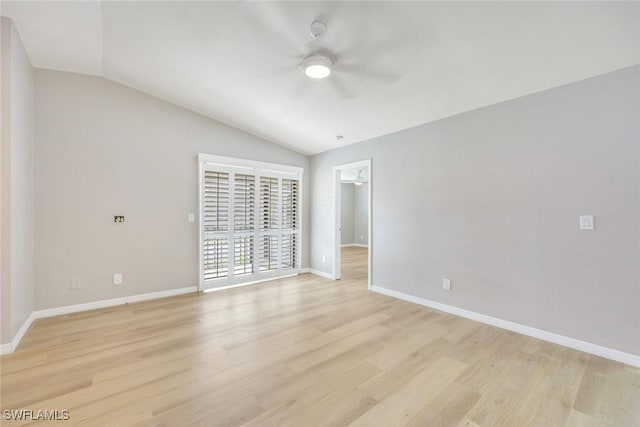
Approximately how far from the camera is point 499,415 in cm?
169

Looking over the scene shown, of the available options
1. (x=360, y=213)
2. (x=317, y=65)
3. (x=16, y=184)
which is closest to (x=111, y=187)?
(x=16, y=184)

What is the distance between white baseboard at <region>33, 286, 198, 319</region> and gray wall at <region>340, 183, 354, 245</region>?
253 inches

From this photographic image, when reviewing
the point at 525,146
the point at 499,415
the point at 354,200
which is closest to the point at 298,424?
the point at 499,415

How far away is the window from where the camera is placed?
14.3 feet

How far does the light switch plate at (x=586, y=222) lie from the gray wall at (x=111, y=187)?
4636 millimetres

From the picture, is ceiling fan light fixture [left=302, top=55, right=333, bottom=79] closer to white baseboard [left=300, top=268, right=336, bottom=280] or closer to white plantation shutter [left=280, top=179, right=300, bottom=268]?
white plantation shutter [left=280, top=179, right=300, bottom=268]

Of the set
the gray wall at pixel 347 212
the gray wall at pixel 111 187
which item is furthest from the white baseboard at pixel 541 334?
the gray wall at pixel 347 212

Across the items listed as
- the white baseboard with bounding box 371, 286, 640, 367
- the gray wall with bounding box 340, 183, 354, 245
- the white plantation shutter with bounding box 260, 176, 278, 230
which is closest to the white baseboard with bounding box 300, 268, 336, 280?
the white plantation shutter with bounding box 260, 176, 278, 230

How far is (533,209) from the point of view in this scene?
2.77 metres

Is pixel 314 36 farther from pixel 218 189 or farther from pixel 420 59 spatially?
pixel 218 189

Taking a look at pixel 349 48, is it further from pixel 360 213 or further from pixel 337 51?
pixel 360 213

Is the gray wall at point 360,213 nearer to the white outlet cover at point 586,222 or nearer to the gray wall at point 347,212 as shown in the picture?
the gray wall at point 347,212

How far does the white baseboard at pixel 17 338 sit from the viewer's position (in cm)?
236

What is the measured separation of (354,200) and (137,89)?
7768 millimetres
